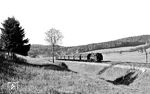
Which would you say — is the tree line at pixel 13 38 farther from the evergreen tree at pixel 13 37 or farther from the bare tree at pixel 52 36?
the bare tree at pixel 52 36

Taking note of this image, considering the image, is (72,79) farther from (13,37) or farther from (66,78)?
(13,37)

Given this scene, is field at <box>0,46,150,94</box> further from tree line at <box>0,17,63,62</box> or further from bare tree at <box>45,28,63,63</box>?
bare tree at <box>45,28,63,63</box>

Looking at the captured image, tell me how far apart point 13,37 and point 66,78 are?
1242 inches

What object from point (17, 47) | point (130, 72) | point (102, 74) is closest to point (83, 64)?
point (102, 74)

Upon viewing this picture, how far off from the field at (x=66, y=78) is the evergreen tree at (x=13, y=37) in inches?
201

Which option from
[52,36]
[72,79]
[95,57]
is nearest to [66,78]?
[72,79]

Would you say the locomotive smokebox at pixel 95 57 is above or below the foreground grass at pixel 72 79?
above

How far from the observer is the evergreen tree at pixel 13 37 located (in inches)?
1818

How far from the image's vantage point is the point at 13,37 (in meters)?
46.6

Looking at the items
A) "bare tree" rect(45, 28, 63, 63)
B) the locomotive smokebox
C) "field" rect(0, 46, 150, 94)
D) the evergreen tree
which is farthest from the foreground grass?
"bare tree" rect(45, 28, 63, 63)

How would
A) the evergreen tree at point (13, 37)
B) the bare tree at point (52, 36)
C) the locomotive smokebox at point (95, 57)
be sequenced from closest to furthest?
the evergreen tree at point (13, 37) < the locomotive smokebox at point (95, 57) < the bare tree at point (52, 36)

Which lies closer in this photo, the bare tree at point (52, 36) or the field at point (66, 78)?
the field at point (66, 78)

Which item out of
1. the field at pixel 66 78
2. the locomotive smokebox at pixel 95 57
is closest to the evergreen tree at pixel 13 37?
the field at pixel 66 78

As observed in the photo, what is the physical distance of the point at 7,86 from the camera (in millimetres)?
10430
